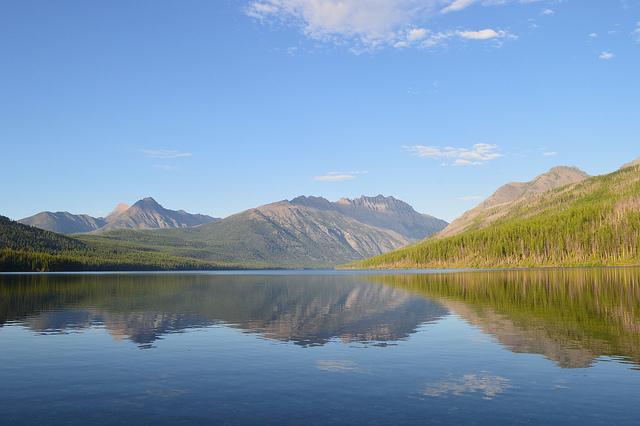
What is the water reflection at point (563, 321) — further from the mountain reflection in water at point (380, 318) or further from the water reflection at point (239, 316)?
the water reflection at point (239, 316)

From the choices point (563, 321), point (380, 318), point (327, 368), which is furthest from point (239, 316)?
point (563, 321)

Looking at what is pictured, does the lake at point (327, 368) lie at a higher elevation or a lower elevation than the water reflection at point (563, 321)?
lower

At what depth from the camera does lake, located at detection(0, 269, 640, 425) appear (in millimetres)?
24625

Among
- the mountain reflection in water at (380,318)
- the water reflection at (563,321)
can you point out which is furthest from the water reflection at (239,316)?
the water reflection at (563,321)

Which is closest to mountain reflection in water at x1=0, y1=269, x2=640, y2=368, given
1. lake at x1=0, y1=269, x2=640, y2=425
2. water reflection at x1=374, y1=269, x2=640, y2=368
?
water reflection at x1=374, y1=269, x2=640, y2=368

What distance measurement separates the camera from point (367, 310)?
74312 millimetres

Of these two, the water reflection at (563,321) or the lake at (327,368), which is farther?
the water reflection at (563,321)

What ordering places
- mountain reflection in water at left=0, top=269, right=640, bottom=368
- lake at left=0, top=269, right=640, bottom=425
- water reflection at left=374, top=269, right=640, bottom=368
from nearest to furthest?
lake at left=0, top=269, right=640, bottom=425 → water reflection at left=374, top=269, right=640, bottom=368 → mountain reflection in water at left=0, top=269, right=640, bottom=368

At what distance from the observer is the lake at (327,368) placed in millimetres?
24625

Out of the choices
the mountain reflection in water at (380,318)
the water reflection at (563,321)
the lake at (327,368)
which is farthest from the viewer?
the mountain reflection in water at (380,318)

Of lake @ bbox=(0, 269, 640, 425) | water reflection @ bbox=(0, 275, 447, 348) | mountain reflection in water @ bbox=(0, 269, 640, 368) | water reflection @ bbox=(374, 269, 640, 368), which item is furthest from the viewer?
water reflection @ bbox=(0, 275, 447, 348)

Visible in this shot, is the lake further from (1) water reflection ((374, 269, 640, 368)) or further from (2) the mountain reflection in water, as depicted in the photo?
(2) the mountain reflection in water

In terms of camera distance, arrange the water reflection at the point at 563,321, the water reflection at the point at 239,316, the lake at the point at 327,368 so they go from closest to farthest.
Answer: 1. the lake at the point at 327,368
2. the water reflection at the point at 563,321
3. the water reflection at the point at 239,316

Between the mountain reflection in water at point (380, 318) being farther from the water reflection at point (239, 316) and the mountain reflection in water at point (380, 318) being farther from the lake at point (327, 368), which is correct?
the lake at point (327, 368)
